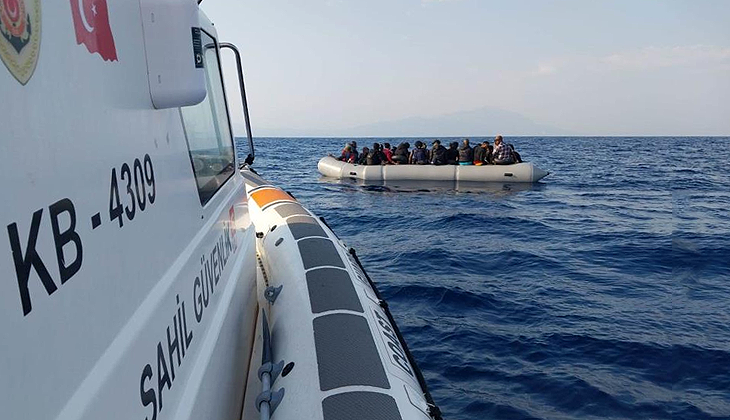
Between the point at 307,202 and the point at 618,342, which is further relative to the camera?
the point at 307,202

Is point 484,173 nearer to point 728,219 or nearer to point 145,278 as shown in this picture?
point 728,219

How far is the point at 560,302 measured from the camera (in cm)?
634

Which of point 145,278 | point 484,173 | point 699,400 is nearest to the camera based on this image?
point 145,278

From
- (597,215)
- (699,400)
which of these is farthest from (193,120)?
(597,215)

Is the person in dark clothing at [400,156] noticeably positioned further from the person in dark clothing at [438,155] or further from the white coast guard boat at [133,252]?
the white coast guard boat at [133,252]

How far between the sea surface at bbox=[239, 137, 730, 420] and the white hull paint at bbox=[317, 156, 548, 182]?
12.5ft

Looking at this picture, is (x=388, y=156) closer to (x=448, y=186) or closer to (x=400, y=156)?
(x=400, y=156)

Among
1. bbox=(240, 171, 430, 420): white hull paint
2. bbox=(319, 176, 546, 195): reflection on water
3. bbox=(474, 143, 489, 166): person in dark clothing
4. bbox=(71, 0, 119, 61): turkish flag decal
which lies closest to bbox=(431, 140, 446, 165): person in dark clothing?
bbox=(319, 176, 546, 195): reflection on water

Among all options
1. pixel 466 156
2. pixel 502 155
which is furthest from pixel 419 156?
pixel 502 155

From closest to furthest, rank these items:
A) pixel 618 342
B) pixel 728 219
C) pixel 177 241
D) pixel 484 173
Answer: pixel 177 241
pixel 618 342
pixel 728 219
pixel 484 173

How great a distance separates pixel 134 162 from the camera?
57.4 inches

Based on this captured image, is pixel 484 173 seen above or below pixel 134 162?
below

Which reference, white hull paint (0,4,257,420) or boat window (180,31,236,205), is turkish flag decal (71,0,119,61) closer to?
white hull paint (0,4,257,420)

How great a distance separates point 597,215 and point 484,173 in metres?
5.54
